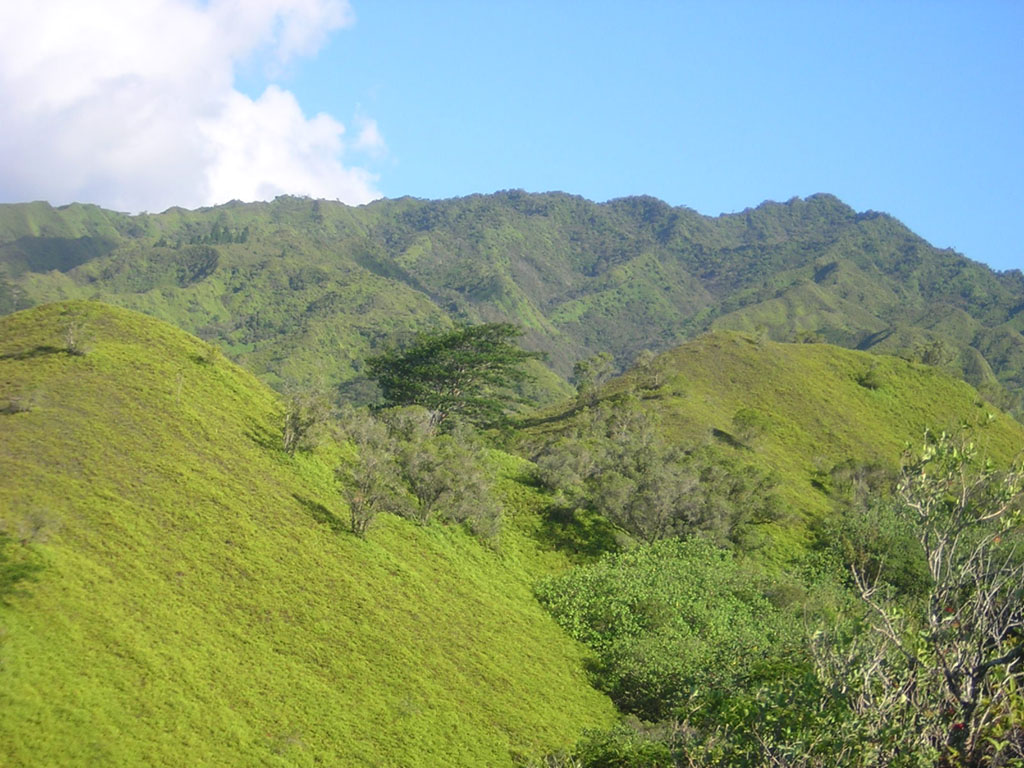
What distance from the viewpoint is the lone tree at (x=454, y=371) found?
59.6 meters

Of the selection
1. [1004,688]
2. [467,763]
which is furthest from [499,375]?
[1004,688]

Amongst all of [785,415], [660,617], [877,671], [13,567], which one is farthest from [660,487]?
[785,415]

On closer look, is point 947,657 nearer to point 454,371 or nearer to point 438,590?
point 438,590

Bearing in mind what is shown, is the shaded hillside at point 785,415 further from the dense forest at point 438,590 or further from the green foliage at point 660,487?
the dense forest at point 438,590

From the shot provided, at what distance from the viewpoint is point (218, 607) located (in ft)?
66.7

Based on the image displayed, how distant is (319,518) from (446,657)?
27.0 feet

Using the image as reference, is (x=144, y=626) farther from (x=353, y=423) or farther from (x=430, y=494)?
(x=353, y=423)

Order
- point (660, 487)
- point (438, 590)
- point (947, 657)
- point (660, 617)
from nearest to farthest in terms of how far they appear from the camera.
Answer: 1. point (947, 657)
2. point (438, 590)
3. point (660, 617)
4. point (660, 487)

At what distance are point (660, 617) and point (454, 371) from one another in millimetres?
35321

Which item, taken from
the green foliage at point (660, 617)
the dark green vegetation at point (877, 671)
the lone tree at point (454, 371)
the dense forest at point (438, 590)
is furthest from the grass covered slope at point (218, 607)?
the lone tree at point (454, 371)

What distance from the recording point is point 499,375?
62875 millimetres

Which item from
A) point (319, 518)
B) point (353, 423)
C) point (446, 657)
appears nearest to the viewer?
point (446, 657)

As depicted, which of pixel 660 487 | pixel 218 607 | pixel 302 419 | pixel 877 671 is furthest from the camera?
pixel 660 487

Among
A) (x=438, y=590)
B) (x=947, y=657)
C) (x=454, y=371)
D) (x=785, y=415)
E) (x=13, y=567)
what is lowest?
(x=438, y=590)
